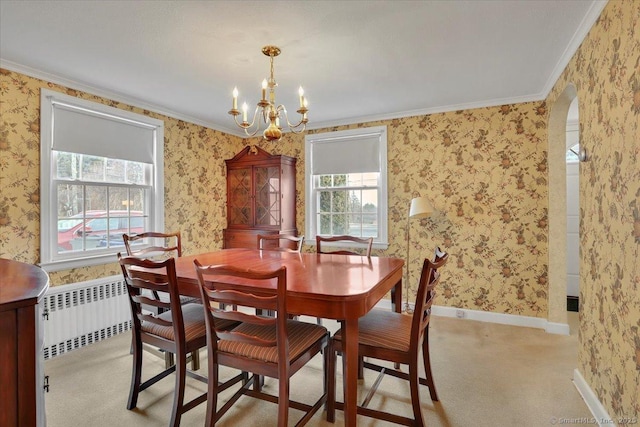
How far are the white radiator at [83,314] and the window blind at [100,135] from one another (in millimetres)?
1236

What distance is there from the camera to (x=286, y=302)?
153cm

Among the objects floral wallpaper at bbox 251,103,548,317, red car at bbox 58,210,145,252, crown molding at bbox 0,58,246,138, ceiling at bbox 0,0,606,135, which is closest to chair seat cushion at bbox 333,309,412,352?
ceiling at bbox 0,0,606,135

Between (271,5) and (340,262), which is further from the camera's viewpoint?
(340,262)

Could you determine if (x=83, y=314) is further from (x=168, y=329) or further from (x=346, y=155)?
(x=346, y=155)

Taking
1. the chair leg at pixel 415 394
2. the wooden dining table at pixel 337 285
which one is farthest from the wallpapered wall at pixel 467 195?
the chair leg at pixel 415 394

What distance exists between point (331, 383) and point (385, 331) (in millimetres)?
424

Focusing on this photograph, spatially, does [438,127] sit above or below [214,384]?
above

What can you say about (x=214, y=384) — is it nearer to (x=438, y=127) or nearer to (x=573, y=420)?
(x=573, y=420)

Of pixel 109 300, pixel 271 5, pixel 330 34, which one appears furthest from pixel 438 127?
pixel 109 300

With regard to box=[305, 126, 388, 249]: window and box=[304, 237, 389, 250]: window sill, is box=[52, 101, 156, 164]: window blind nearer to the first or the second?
box=[305, 126, 388, 249]: window

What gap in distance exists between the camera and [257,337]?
67.0 inches

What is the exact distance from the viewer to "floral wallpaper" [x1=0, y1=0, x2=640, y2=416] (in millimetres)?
1641

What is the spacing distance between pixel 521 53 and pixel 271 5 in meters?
1.87

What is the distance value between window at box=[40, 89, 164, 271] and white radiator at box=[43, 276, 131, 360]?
23 centimetres
